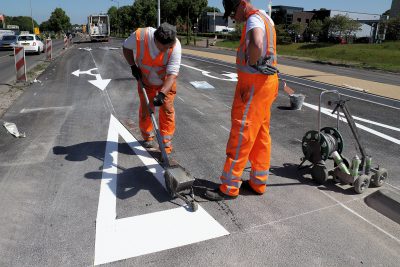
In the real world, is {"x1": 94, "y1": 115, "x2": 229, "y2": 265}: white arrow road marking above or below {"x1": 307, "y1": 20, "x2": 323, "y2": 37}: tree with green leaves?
below

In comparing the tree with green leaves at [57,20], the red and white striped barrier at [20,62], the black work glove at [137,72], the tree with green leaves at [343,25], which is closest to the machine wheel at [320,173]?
the black work glove at [137,72]

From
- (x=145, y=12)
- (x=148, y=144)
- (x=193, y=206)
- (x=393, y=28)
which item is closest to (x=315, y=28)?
(x=393, y=28)

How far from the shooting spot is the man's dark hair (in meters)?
4.02

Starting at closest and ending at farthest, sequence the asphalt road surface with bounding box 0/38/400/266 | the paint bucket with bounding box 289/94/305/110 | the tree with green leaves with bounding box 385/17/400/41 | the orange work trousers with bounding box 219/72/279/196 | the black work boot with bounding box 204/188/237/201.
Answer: the asphalt road surface with bounding box 0/38/400/266, the orange work trousers with bounding box 219/72/279/196, the black work boot with bounding box 204/188/237/201, the paint bucket with bounding box 289/94/305/110, the tree with green leaves with bounding box 385/17/400/41

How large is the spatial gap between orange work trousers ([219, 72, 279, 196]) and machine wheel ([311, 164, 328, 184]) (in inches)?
32.1

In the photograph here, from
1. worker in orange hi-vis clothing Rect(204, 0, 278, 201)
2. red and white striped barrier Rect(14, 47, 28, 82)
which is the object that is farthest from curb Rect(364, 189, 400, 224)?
red and white striped barrier Rect(14, 47, 28, 82)

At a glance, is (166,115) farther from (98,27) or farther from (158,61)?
(98,27)

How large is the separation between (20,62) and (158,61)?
8.25m

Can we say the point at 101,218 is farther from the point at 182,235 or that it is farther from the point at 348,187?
the point at 348,187

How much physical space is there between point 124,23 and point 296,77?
7920 cm

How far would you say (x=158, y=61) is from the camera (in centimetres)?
455

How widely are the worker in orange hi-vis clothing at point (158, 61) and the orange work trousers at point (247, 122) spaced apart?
1.13 meters

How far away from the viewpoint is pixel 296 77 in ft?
50.5

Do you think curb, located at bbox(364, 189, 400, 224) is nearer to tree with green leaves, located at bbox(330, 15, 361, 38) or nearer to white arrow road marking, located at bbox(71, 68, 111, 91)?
white arrow road marking, located at bbox(71, 68, 111, 91)
